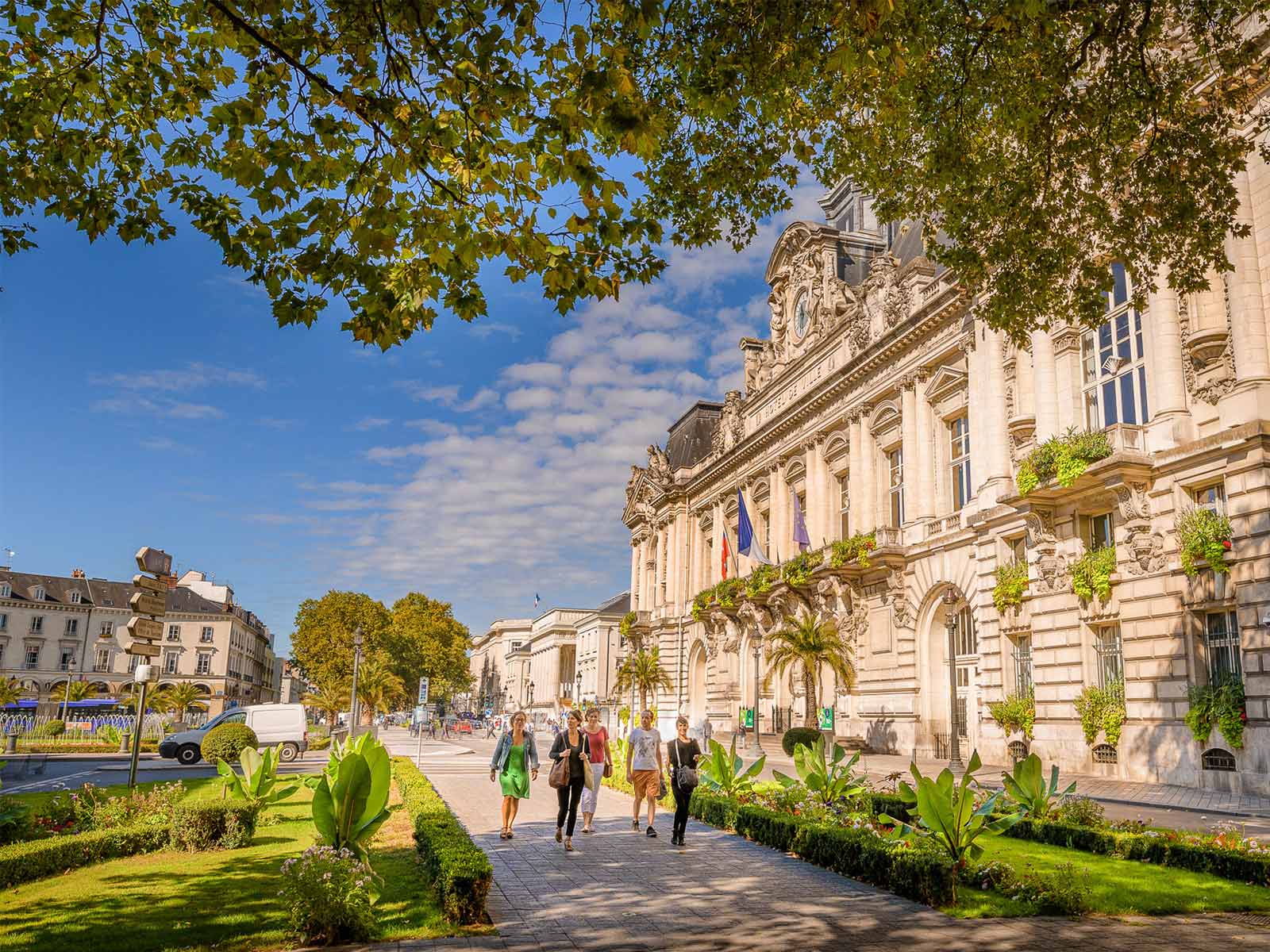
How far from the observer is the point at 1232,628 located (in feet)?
64.7

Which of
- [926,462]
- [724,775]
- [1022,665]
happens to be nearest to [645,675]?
[926,462]

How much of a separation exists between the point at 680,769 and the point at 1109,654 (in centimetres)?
1439

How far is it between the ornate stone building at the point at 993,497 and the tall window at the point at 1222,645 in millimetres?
41

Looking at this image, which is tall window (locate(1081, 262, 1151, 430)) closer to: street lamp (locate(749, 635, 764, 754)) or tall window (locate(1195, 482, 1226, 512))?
tall window (locate(1195, 482, 1226, 512))

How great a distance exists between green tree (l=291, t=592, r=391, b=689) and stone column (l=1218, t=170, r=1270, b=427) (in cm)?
6692

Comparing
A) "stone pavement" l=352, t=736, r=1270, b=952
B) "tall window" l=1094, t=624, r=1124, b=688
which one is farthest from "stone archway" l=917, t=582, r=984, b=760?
"stone pavement" l=352, t=736, r=1270, b=952

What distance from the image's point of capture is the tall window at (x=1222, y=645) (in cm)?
1959

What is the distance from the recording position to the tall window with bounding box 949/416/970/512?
31453mm

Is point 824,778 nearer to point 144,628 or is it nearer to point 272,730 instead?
point 144,628

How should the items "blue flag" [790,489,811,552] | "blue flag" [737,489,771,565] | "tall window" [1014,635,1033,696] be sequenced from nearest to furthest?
1. "tall window" [1014,635,1033,696]
2. "blue flag" [790,489,811,552]
3. "blue flag" [737,489,771,565]

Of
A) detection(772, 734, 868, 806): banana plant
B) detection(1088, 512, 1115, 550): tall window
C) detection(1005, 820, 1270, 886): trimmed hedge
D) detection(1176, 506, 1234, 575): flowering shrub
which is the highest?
detection(1088, 512, 1115, 550): tall window

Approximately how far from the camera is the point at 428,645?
9212cm

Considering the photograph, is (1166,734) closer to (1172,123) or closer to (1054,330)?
(1054,330)

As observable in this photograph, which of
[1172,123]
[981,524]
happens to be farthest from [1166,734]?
[1172,123]
